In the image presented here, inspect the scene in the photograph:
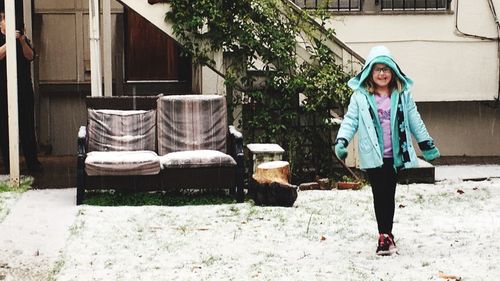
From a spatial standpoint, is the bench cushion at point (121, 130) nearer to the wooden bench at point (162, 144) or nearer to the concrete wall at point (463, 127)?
the wooden bench at point (162, 144)

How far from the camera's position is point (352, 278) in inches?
270

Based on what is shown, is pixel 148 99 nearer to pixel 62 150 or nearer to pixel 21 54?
pixel 21 54

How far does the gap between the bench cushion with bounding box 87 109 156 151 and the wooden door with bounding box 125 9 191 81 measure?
367 cm

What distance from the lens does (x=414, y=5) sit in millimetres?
14625

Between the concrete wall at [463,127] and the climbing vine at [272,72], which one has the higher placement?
the climbing vine at [272,72]

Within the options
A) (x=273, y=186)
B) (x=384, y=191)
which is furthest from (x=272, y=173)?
(x=384, y=191)

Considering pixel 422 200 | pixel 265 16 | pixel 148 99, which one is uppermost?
pixel 265 16

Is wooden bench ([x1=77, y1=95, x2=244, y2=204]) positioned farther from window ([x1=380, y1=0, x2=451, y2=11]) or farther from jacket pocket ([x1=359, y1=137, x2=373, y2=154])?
window ([x1=380, y1=0, x2=451, y2=11])

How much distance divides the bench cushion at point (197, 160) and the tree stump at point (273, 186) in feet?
1.09

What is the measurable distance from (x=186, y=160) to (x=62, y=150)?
4867mm

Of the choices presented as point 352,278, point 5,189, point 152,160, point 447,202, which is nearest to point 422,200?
point 447,202

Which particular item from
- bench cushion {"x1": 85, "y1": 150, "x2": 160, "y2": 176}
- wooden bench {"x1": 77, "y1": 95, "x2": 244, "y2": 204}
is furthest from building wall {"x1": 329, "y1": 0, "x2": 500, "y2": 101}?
bench cushion {"x1": 85, "y1": 150, "x2": 160, "y2": 176}

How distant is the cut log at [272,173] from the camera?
9.96m

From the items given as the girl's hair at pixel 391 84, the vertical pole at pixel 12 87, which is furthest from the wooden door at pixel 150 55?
the girl's hair at pixel 391 84
